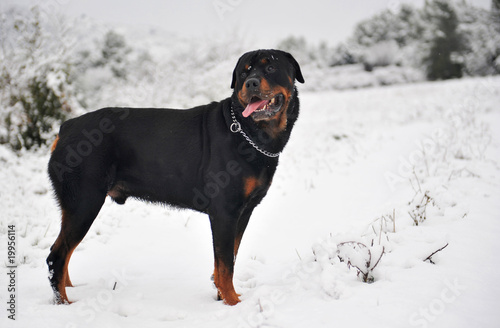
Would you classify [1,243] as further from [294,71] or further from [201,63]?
[201,63]

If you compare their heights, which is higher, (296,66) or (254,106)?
(296,66)

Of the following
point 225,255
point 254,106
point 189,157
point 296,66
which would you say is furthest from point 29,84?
point 225,255

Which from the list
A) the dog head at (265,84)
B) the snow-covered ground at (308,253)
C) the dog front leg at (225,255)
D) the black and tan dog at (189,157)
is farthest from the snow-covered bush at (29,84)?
the dog front leg at (225,255)

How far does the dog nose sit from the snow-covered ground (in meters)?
1.30

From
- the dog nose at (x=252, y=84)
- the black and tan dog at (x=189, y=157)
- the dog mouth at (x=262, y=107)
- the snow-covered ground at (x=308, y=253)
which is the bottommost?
the snow-covered ground at (x=308, y=253)

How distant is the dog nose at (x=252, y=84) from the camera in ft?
7.52

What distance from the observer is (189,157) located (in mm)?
2451

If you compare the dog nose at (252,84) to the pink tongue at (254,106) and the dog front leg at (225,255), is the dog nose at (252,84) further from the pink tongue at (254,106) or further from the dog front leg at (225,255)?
the dog front leg at (225,255)

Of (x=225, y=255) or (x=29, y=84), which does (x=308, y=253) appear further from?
(x=29, y=84)

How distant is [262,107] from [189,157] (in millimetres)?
664

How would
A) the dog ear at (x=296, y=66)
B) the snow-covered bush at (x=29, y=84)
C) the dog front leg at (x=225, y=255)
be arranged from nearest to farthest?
the dog front leg at (x=225, y=255)
the dog ear at (x=296, y=66)
the snow-covered bush at (x=29, y=84)

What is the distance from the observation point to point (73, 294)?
95.6 inches

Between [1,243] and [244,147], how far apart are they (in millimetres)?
2699

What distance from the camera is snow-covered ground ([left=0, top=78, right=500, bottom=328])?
1.92 m
